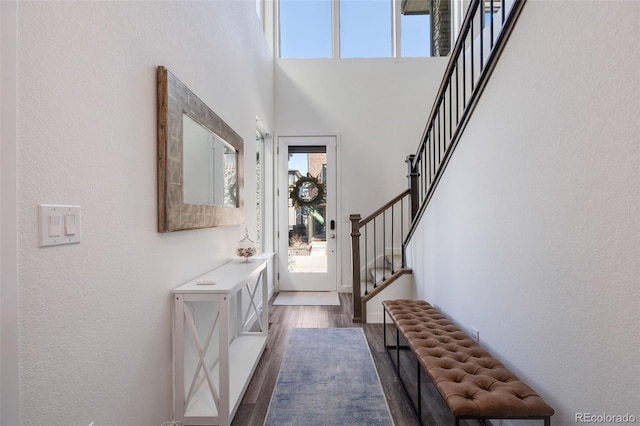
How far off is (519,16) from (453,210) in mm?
1255

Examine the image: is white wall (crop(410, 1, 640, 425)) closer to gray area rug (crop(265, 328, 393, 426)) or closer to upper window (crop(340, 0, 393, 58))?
gray area rug (crop(265, 328, 393, 426))

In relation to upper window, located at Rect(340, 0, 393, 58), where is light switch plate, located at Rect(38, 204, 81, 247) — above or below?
below

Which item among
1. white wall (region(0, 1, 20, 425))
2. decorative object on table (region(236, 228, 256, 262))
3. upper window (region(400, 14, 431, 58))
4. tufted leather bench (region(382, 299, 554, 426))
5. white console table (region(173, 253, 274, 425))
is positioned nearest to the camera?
white wall (region(0, 1, 20, 425))

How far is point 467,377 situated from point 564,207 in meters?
0.87

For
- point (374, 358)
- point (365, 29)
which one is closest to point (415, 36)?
point (365, 29)

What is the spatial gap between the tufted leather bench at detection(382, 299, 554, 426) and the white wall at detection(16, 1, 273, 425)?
52.6 inches

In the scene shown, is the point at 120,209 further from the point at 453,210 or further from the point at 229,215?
the point at 453,210

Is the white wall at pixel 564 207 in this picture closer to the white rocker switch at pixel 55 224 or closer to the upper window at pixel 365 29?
the white rocker switch at pixel 55 224

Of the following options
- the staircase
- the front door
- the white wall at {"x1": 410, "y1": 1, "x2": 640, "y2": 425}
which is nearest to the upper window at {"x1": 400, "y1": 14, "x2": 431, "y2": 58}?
the staircase

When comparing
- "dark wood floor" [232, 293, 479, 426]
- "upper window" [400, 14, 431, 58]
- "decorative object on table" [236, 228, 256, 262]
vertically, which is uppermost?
"upper window" [400, 14, 431, 58]

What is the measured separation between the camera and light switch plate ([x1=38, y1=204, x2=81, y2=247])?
2.87 ft

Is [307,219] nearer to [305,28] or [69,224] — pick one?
[305,28]

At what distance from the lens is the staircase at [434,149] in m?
1.92

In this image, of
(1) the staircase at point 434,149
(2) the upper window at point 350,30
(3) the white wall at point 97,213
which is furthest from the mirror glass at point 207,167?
(2) the upper window at point 350,30
